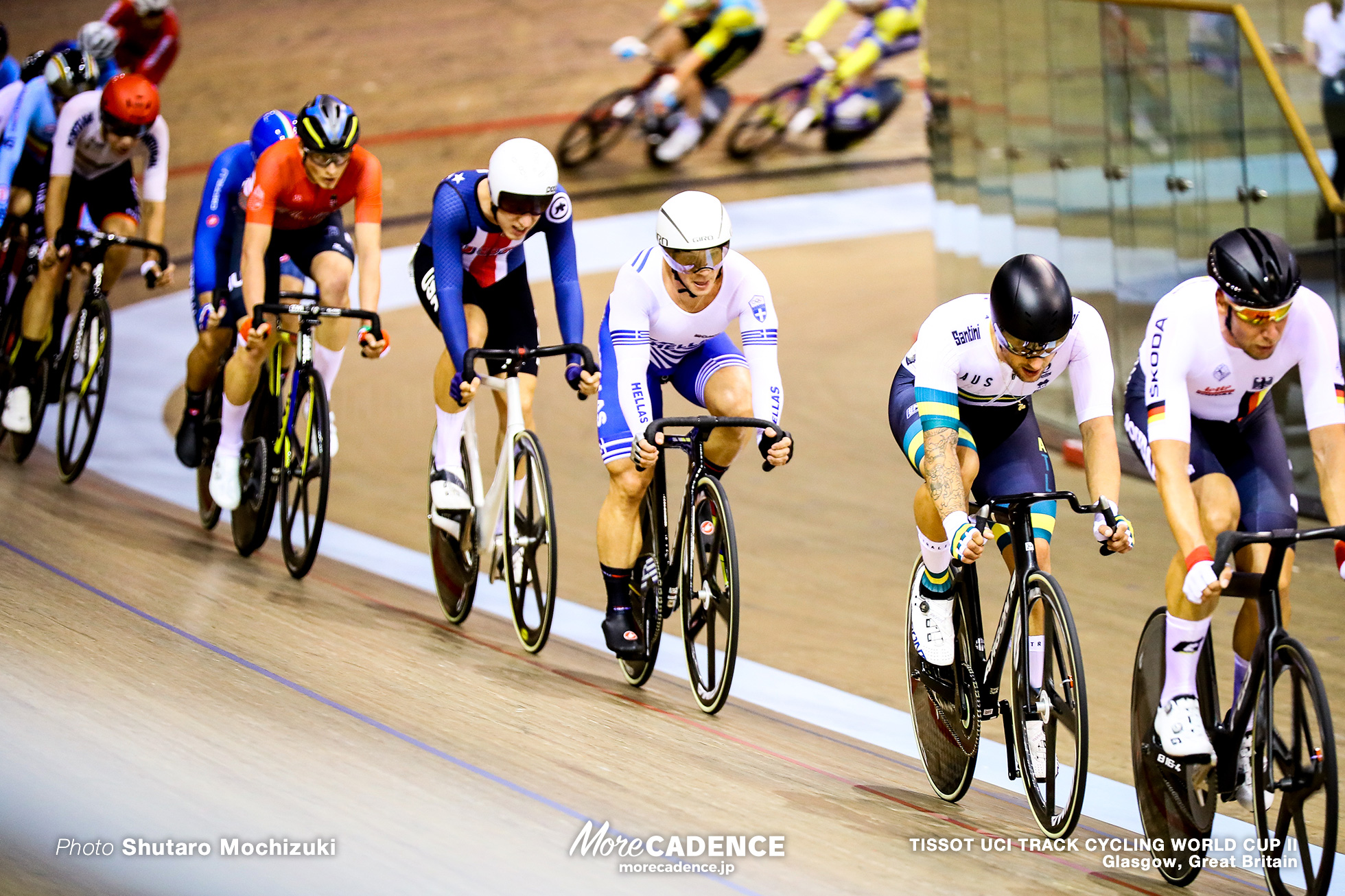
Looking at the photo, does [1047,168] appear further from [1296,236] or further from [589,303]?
[589,303]

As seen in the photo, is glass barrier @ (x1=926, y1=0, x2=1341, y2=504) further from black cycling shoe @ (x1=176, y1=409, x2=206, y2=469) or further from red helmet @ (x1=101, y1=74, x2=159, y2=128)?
red helmet @ (x1=101, y1=74, x2=159, y2=128)

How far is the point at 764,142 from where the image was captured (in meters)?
15.4

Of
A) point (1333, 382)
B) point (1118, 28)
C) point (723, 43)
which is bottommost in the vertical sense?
point (723, 43)

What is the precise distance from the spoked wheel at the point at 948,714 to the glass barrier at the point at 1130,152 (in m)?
3.65

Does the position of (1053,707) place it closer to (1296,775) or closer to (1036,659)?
(1036,659)

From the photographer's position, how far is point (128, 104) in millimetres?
6418

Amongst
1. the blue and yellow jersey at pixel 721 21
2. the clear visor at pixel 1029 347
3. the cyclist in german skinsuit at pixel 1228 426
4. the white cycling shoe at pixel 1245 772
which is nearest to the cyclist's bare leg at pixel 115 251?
the clear visor at pixel 1029 347

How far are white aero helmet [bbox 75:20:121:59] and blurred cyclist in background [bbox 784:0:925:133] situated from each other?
25.6ft

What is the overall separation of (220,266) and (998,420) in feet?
11.5

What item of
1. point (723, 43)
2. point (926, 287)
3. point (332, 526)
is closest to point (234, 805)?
point (332, 526)

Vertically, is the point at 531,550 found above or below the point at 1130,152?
above

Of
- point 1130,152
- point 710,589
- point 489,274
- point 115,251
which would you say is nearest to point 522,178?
A: point 489,274

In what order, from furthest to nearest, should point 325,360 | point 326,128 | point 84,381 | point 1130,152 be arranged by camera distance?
point 1130,152, point 84,381, point 325,360, point 326,128

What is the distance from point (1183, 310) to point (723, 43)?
1133 centimetres
